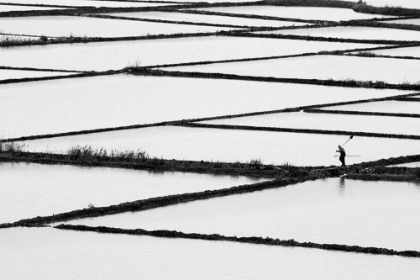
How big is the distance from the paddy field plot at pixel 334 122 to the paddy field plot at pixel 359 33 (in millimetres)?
4363

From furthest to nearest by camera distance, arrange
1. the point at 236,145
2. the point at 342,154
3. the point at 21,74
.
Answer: the point at 21,74, the point at 236,145, the point at 342,154

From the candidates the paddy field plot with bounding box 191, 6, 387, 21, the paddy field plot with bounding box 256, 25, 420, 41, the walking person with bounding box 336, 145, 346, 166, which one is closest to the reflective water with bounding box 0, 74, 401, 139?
the walking person with bounding box 336, 145, 346, 166

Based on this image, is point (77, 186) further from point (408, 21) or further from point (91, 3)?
point (91, 3)

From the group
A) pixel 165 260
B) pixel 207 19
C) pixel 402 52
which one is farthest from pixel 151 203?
pixel 207 19

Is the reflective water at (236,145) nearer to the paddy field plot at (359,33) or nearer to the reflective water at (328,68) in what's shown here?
the reflective water at (328,68)

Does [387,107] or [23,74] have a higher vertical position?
[23,74]

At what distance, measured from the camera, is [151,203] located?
257 inches

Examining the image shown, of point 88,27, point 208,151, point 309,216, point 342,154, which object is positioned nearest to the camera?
point 309,216

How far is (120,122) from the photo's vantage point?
870 centimetres

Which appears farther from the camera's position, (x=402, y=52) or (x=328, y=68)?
(x=402, y=52)

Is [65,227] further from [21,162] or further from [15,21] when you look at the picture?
[15,21]

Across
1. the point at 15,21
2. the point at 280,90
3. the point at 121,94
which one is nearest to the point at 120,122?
the point at 121,94

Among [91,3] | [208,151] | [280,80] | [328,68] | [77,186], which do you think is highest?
[91,3]

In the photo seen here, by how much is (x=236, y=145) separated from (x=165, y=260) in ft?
8.47
